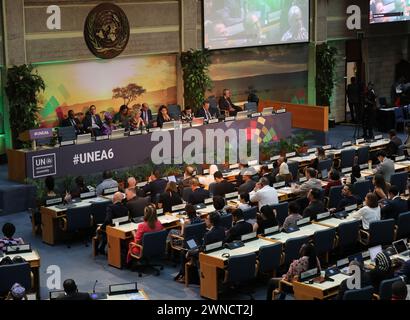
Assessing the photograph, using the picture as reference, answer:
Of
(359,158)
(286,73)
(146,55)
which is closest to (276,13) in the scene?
(286,73)

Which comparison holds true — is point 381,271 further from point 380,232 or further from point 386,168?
point 386,168

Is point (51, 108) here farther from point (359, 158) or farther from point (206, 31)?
point (359, 158)

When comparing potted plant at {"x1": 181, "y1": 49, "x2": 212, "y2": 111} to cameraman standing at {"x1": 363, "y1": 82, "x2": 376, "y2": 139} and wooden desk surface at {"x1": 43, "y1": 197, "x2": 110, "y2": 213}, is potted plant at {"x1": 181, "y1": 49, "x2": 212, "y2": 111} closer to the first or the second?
cameraman standing at {"x1": 363, "y1": 82, "x2": 376, "y2": 139}

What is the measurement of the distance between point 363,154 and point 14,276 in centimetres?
1060

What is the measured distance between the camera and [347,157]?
19.5 m

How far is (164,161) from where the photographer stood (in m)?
19.2

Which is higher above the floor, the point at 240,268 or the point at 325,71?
the point at 325,71

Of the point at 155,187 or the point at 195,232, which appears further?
the point at 155,187

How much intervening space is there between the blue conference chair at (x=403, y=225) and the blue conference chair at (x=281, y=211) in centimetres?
209

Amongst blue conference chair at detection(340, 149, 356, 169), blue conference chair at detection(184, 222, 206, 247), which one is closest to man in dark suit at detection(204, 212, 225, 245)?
blue conference chair at detection(184, 222, 206, 247)

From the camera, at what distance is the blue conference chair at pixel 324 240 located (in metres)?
12.6

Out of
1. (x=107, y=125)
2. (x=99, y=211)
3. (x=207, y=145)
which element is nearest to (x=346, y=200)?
(x=99, y=211)

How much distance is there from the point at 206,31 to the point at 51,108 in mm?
5248

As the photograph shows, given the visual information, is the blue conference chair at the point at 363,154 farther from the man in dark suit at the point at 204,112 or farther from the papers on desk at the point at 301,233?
the papers on desk at the point at 301,233
